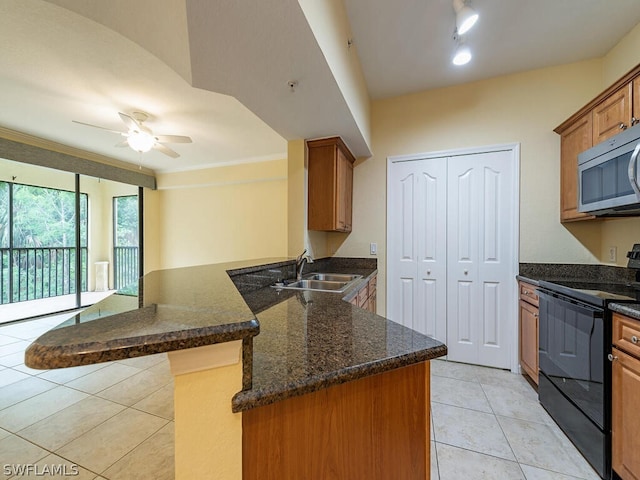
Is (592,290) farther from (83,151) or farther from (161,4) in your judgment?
(83,151)

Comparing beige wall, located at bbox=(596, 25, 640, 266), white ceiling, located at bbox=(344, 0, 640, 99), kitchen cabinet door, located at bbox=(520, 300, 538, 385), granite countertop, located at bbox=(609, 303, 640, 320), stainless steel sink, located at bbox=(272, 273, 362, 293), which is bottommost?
kitchen cabinet door, located at bbox=(520, 300, 538, 385)

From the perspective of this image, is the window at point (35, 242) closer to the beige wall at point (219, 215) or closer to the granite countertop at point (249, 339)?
the beige wall at point (219, 215)

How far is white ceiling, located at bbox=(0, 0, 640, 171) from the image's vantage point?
125 cm

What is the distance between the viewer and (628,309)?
1.28m

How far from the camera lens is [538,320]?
6.94ft

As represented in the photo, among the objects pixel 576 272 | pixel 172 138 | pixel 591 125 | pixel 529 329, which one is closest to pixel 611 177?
pixel 591 125

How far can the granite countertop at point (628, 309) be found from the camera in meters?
1.24

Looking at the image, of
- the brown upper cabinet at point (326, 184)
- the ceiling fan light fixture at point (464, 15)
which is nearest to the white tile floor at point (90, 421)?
the brown upper cabinet at point (326, 184)

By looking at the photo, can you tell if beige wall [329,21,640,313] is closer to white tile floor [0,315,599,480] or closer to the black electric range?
the black electric range

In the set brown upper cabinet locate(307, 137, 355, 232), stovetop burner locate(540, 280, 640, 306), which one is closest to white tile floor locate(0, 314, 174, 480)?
brown upper cabinet locate(307, 137, 355, 232)

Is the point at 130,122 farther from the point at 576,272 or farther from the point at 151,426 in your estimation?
the point at 576,272

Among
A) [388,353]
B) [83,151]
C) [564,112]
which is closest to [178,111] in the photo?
[83,151]

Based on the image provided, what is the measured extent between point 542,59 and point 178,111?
3.72 metres

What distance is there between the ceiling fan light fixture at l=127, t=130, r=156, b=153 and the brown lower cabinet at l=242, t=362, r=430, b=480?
338cm
